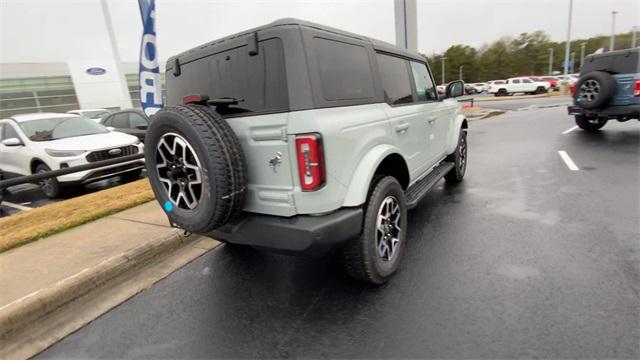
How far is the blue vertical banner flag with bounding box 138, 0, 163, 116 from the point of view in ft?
20.7

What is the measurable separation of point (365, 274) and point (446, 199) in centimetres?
274

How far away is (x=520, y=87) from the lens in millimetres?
37812

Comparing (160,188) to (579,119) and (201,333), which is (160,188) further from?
(579,119)

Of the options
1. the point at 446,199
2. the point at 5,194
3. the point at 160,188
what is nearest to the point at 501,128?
the point at 446,199

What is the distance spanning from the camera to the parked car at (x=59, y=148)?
6527mm

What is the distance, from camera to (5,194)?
7551 millimetres

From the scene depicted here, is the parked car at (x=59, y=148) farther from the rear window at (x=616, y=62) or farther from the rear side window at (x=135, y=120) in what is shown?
the rear window at (x=616, y=62)

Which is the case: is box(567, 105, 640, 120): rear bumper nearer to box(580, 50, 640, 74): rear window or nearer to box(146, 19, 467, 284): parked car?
box(580, 50, 640, 74): rear window

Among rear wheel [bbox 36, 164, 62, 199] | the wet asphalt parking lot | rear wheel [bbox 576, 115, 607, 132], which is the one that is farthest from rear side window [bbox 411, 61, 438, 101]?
rear wheel [bbox 576, 115, 607, 132]

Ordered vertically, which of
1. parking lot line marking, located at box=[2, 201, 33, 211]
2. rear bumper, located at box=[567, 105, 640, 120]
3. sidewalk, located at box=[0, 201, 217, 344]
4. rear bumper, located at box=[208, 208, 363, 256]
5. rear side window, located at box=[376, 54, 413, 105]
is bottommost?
parking lot line marking, located at box=[2, 201, 33, 211]

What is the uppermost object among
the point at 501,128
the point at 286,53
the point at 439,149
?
the point at 286,53

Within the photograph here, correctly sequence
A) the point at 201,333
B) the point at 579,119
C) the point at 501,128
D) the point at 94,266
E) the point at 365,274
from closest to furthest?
the point at 201,333 < the point at 365,274 < the point at 94,266 < the point at 579,119 < the point at 501,128

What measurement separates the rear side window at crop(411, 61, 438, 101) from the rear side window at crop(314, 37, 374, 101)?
138cm

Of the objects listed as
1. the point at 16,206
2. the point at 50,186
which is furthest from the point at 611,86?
the point at 16,206
